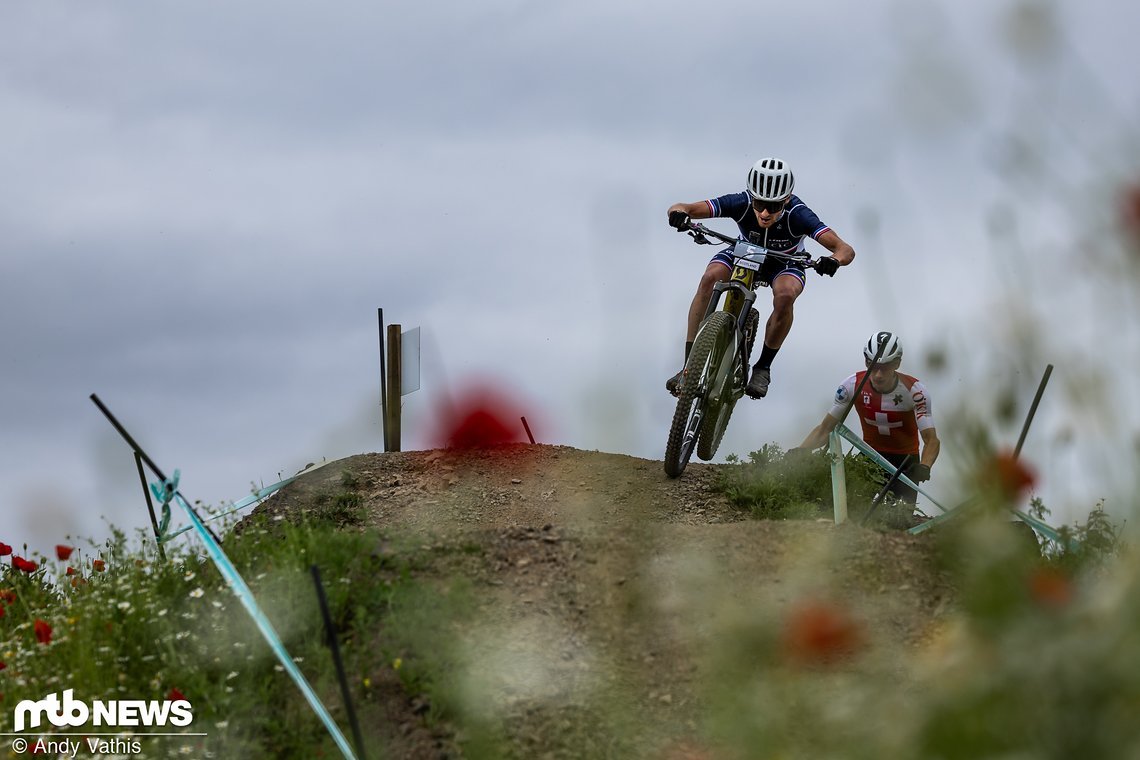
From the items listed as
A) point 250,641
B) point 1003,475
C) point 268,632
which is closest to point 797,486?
point 250,641

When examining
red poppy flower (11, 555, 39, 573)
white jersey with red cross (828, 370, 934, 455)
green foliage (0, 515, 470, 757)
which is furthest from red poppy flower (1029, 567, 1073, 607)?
white jersey with red cross (828, 370, 934, 455)

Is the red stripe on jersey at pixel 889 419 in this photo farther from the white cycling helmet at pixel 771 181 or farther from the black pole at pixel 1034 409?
the black pole at pixel 1034 409

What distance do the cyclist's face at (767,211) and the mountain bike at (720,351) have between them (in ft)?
1.32

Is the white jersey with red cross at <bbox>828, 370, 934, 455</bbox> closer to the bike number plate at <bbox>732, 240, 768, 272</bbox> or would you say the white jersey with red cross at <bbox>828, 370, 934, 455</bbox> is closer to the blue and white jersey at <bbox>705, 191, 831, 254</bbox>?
the blue and white jersey at <bbox>705, 191, 831, 254</bbox>

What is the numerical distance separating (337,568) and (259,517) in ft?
8.38

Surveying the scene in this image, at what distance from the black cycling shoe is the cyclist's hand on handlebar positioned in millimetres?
1231

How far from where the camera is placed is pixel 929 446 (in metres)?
10.7

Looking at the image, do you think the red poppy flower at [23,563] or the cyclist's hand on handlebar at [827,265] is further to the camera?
the cyclist's hand on handlebar at [827,265]

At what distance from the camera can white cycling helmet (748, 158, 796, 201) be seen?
33.6ft

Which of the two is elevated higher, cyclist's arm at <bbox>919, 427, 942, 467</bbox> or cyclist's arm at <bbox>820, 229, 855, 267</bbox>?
cyclist's arm at <bbox>820, 229, 855, 267</bbox>

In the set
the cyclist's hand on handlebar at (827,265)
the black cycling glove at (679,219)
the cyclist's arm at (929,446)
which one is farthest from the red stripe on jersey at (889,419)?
the black cycling glove at (679,219)

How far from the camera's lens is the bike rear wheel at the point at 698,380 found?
970 centimetres

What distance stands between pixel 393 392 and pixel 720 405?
346cm

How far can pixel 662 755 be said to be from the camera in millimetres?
5758
